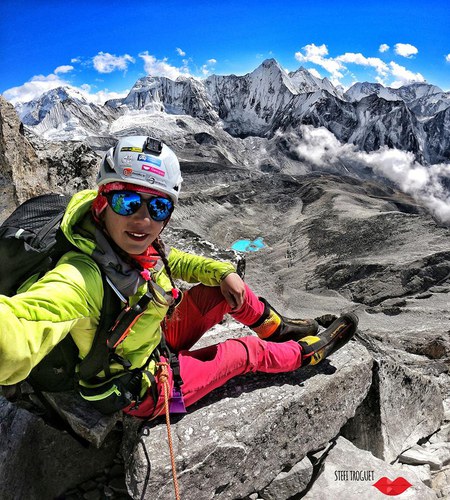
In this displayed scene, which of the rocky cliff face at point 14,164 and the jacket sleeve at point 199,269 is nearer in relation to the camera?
the jacket sleeve at point 199,269

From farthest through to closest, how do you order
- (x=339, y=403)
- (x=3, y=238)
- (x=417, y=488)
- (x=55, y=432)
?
(x=339, y=403), (x=417, y=488), (x=55, y=432), (x=3, y=238)

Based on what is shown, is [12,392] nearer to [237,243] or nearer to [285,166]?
[237,243]

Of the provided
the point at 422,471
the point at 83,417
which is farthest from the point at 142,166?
the point at 422,471

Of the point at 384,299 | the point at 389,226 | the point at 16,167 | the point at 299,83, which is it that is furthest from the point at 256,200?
the point at 299,83

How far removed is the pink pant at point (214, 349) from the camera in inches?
120

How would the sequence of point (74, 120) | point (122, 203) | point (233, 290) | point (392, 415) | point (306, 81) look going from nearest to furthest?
point (122, 203) → point (233, 290) → point (392, 415) → point (74, 120) → point (306, 81)

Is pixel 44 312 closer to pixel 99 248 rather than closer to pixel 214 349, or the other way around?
pixel 99 248

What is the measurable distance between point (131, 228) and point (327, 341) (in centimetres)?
231

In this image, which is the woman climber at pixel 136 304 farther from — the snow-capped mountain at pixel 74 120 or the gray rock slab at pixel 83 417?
the snow-capped mountain at pixel 74 120

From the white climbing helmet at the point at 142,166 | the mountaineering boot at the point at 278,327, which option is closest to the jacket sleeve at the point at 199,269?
the mountaineering boot at the point at 278,327

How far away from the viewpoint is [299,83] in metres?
162

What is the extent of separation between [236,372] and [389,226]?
108 ft

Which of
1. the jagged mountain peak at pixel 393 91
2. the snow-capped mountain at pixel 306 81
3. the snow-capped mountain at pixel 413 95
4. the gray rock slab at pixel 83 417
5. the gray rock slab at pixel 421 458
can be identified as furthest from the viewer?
the jagged mountain peak at pixel 393 91

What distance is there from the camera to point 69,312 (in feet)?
6.15
